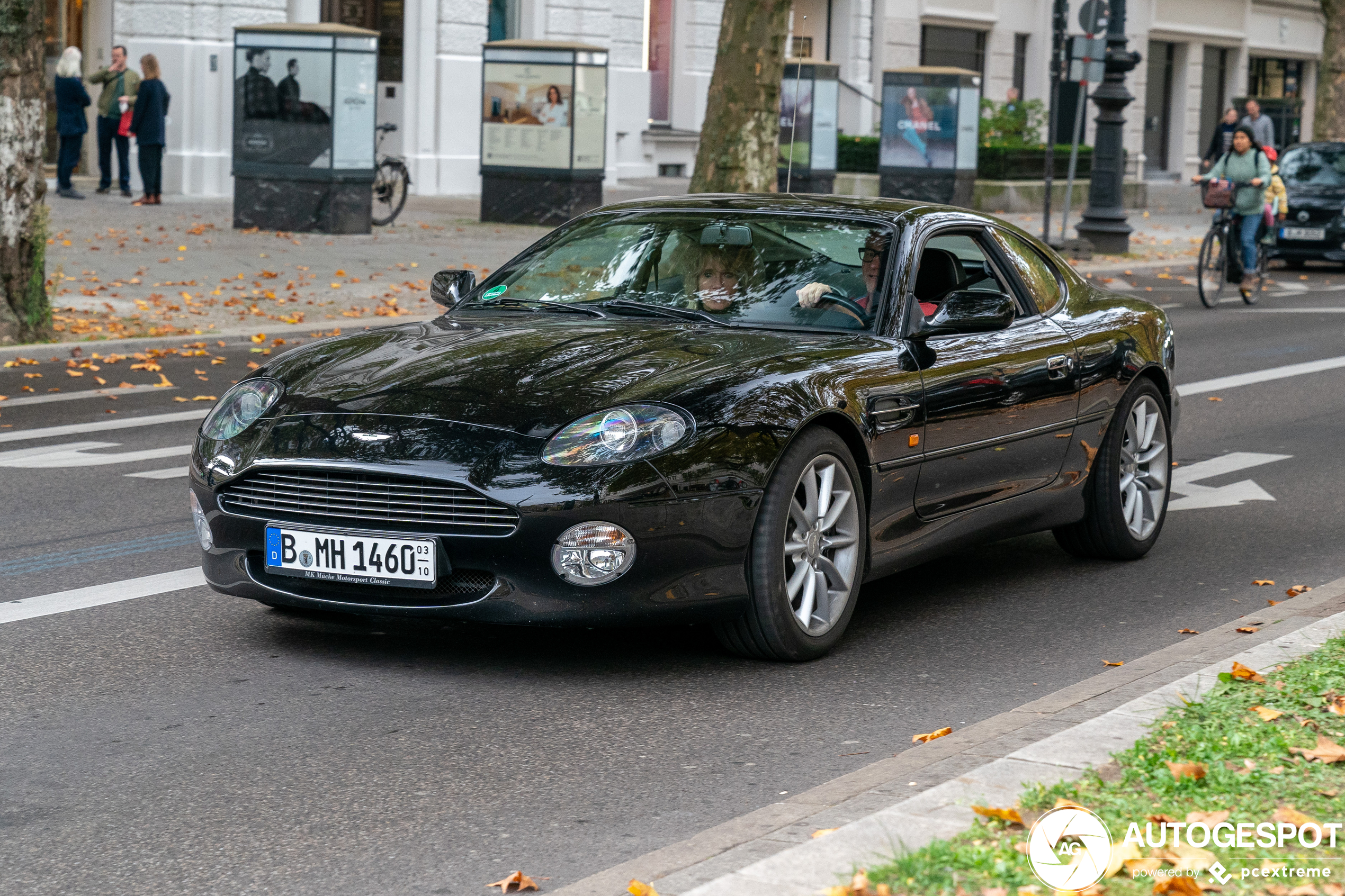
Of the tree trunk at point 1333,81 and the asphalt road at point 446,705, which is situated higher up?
the tree trunk at point 1333,81

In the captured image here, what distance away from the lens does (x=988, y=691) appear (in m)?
5.39

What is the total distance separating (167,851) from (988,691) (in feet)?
8.02

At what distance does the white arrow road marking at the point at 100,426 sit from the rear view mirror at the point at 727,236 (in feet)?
13.1

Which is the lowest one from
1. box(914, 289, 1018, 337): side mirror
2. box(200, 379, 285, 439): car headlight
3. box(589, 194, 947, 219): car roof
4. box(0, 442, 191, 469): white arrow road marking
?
box(0, 442, 191, 469): white arrow road marking

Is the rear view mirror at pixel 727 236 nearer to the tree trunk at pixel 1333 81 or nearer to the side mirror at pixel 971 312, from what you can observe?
the side mirror at pixel 971 312

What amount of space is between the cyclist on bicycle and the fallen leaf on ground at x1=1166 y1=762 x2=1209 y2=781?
1578 cm

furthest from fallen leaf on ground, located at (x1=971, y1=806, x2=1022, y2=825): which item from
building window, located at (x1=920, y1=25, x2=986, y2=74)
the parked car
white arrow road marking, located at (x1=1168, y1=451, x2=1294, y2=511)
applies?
building window, located at (x1=920, y1=25, x2=986, y2=74)

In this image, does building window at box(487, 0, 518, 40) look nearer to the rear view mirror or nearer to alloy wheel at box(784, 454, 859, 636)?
the rear view mirror

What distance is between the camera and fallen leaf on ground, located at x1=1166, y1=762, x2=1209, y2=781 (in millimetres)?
4027

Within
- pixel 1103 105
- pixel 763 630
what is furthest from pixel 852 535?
pixel 1103 105

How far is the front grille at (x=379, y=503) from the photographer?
5.07 meters

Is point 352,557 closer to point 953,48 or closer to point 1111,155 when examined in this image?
point 1111,155

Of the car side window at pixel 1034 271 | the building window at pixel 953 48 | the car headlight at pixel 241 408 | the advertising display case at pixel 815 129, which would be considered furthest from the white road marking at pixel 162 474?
the building window at pixel 953 48

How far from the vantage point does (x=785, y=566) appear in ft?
17.7
